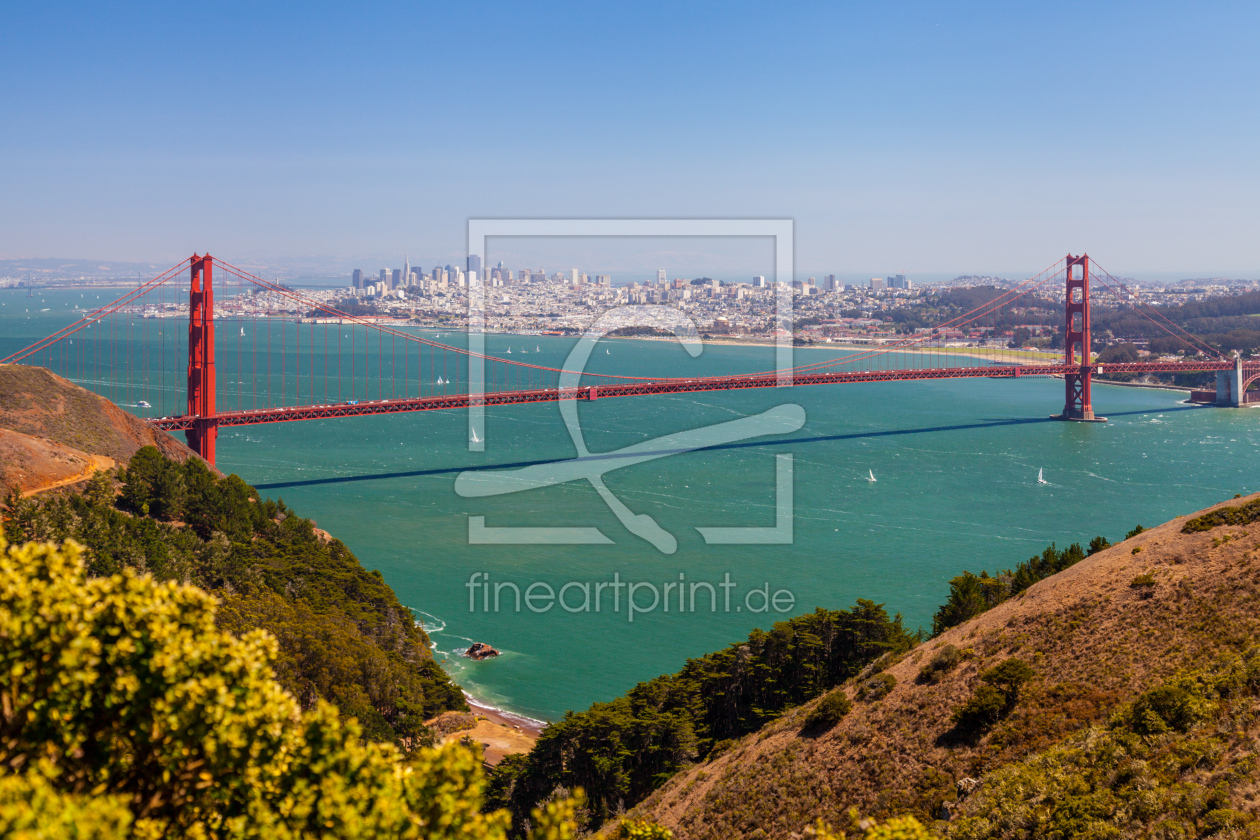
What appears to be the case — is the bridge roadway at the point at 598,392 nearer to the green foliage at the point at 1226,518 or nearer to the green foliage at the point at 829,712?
the green foliage at the point at 829,712

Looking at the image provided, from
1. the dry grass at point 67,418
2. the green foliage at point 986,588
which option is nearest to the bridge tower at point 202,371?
the dry grass at point 67,418

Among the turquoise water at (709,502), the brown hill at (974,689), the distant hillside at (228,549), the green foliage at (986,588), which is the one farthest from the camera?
the turquoise water at (709,502)

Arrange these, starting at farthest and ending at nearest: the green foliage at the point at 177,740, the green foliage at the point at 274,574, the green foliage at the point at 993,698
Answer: the green foliage at the point at 274,574 → the green foliage at the point at 993,698 → the green foliage at the point at 177,740

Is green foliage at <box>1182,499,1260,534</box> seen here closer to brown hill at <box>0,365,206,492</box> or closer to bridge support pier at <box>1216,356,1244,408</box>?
brown hill at <box>0,365,206,492</box>

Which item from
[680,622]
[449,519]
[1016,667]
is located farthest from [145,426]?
[1016,667]

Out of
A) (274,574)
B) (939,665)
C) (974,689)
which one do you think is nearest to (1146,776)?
(974,689)

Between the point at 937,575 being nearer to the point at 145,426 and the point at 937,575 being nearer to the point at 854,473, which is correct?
the point at 854,473

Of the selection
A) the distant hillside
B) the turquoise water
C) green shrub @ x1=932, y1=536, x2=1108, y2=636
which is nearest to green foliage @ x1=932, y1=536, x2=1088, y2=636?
green shrub @ x1=932, y1=536, x2=1108, y2=636

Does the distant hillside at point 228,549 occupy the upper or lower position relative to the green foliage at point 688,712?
upper
